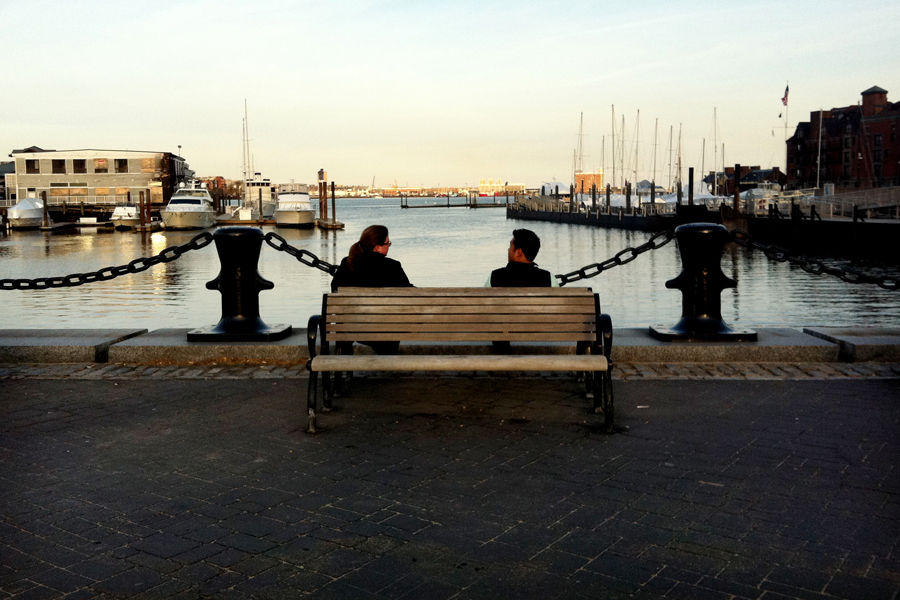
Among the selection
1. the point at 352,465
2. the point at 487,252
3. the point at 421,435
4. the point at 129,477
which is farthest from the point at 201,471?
the point at 487,252

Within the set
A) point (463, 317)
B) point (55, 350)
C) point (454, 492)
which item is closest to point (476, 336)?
point (463, 317)

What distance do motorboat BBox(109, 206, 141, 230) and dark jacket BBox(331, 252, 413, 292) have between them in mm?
67985

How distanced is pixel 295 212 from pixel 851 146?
69.7m

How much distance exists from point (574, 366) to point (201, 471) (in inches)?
93.7

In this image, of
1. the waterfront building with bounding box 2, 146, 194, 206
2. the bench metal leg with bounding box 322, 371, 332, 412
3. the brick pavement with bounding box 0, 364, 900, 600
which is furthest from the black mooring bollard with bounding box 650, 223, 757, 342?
the waterfront building with bounding box 2, 146, 194, 206

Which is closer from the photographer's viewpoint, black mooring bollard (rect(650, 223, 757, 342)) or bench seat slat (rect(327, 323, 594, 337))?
bench seat slat (rect(327, 323, 594, 337))

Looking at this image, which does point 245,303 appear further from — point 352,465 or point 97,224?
point 97,224

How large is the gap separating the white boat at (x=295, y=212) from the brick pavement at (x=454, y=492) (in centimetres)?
6467

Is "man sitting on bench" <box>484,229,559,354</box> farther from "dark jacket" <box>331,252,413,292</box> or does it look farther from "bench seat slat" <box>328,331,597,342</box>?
"bench seat slat" <box>328,331,597,342</box>

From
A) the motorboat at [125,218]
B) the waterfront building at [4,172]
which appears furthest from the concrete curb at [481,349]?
the waterfront building at [4,172]

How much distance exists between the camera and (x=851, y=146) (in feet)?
346

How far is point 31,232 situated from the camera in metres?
69.1

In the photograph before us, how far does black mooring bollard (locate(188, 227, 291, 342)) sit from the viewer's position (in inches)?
336

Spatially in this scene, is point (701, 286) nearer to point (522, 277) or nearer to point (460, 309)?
point (522, 277)
